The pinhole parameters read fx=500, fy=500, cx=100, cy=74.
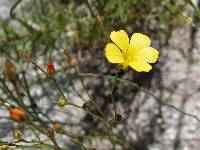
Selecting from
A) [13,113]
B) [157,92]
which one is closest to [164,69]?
[157,92]

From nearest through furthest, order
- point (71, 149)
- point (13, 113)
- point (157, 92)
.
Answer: point (13, 113), point (71, 149), point (157, 92)

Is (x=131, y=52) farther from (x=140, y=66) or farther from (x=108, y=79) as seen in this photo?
(x=108, y=79)

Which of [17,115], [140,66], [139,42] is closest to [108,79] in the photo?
[139,42]

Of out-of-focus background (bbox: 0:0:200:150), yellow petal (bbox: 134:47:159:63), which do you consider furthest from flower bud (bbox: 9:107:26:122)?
out-of-focus background (bbox: 0:0:200:150)

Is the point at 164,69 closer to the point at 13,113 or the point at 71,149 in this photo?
the point at 71,149

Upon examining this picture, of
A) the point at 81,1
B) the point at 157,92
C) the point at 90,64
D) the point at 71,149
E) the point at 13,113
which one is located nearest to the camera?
the point at 13,113

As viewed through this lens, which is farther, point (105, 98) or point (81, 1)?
point (81, 1)
